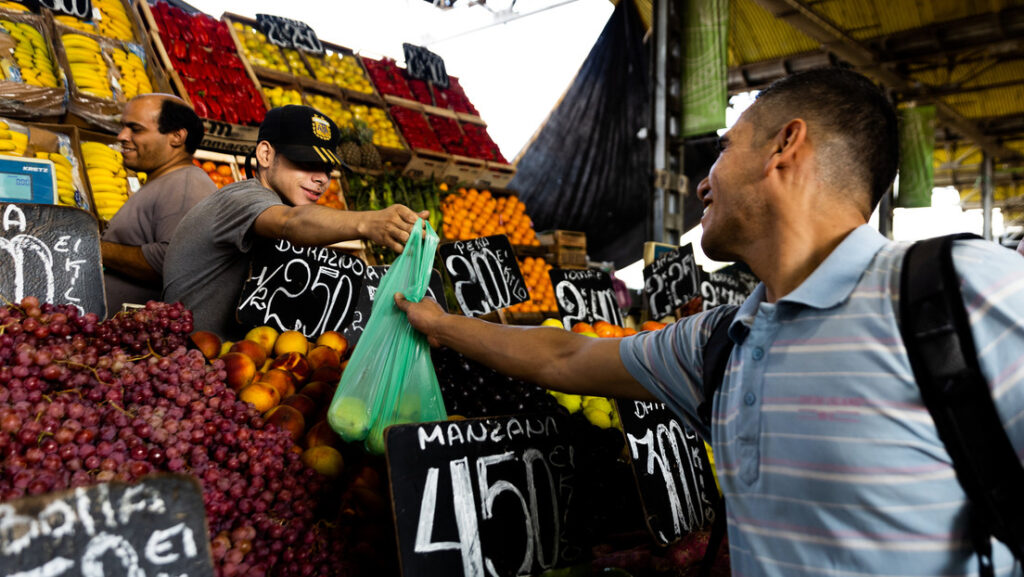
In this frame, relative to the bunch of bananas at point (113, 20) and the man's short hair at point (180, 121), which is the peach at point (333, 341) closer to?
the man's short hair at point (180, 121)

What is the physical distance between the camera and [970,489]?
957mm

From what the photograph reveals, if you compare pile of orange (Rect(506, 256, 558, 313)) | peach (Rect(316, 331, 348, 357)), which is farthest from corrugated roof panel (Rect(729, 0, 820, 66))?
peach (Rect(316, 331, 348, 357))

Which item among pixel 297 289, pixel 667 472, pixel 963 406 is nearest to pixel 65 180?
pixel 297 289

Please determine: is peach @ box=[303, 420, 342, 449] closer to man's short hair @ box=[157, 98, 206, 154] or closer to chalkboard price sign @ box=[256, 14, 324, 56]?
man's short hair @ box=[157, 98, 206, 154]

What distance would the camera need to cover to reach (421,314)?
163cm

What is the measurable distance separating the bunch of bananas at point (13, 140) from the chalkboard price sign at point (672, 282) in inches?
136

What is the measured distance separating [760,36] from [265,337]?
451 inches

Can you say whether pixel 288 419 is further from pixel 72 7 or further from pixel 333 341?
pixel 72 7

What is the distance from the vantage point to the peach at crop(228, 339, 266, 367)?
1.94 m

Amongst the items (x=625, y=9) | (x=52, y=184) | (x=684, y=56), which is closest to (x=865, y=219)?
(x=52, y=184)

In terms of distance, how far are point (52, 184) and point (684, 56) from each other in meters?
5.67

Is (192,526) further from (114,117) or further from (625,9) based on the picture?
(625,9)

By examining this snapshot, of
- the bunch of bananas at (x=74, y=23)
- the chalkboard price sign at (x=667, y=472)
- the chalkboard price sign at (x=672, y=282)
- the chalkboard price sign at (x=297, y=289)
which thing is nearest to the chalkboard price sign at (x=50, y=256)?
the chalkboard price sign at (x=297, y=289)

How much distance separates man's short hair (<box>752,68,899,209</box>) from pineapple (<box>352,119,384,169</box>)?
485cm
